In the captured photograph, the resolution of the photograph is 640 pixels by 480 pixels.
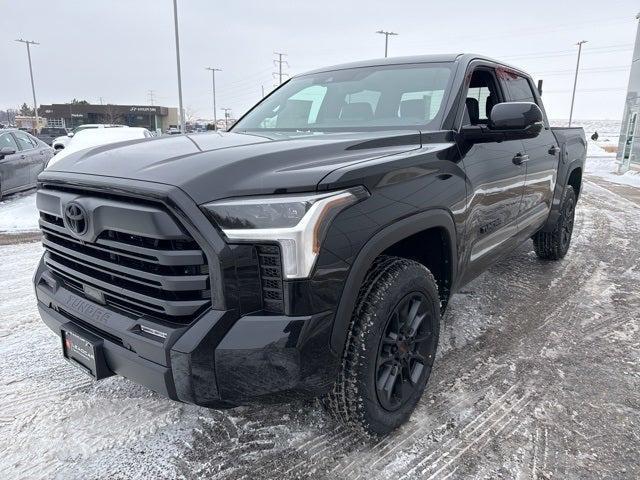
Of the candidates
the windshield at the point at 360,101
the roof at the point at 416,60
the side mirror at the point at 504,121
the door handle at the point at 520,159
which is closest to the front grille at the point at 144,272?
the windshield at the point at 360,101

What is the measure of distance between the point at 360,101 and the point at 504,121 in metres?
0.94

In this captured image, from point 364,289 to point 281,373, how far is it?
1.78ft

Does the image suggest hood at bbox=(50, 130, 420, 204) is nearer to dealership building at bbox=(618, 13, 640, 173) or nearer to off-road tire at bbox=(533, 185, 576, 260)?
off-road tire at bbox=(533, 185, 576, 260)

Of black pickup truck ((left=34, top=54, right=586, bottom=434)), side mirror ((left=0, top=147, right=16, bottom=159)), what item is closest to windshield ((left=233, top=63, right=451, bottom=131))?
black pickup truck ((left=34, top=54, right=586, bottom=434))

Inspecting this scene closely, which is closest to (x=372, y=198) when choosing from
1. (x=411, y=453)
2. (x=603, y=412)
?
(x=411, y=453)

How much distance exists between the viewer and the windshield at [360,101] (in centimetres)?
288

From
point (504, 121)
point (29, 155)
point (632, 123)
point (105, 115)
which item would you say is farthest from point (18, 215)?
point (105, 115)

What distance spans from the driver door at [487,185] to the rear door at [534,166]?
16 cm

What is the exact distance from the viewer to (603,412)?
258 cm

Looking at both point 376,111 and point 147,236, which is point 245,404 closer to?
point 147,236

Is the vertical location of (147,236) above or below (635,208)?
above

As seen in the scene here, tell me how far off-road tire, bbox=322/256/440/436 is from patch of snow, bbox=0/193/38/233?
6.71m

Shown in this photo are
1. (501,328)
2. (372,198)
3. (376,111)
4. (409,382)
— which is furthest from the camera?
(501,328)

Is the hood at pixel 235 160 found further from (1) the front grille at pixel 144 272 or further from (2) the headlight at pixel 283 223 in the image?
(1) the front grille at pixel 144 272
